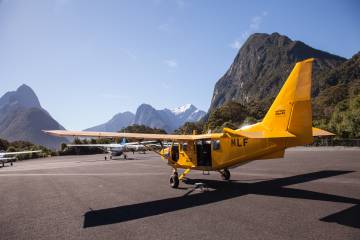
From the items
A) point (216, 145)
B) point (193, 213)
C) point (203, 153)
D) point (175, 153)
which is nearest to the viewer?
point (193, 213)

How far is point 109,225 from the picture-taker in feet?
27.5

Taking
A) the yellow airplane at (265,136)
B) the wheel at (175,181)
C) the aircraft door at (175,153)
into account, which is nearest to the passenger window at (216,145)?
the yellow airplane at (265,136)

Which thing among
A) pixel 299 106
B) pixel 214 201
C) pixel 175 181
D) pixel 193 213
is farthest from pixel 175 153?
pixel 299 106

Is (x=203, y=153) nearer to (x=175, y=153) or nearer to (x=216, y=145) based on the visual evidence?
(x=216, y=145)

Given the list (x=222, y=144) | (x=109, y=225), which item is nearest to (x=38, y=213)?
(x=109, y=225)

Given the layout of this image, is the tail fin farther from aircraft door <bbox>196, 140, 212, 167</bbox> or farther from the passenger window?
aircraft door <bbox>196, 140, 212, 167</bbox>

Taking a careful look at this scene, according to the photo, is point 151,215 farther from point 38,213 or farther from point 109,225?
point 38,213

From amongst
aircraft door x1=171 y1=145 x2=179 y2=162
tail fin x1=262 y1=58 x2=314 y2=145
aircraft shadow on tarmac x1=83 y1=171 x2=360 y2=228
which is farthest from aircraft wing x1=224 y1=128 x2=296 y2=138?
aircraft door x1=171 y1=145 x2=179 y2=162

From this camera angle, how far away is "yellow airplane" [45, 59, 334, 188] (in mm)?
11891

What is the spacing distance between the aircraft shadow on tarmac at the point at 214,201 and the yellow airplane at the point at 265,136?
5.09 feet

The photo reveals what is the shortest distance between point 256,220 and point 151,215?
3365 mm

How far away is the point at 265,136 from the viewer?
11922 millimetres

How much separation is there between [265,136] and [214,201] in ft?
11.3

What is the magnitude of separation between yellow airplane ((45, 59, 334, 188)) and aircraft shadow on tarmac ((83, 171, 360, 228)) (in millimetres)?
1550
